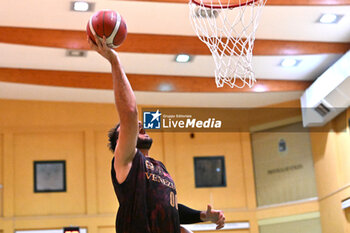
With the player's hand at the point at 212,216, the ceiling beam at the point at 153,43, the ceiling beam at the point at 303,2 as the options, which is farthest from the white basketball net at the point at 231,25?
the player's hand at the point at 212,216

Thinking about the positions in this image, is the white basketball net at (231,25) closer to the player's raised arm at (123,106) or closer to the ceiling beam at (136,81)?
the ceiling beam at (136,81)

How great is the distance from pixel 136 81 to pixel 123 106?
8.13 meters

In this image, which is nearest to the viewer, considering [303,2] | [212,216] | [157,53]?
[212,216]

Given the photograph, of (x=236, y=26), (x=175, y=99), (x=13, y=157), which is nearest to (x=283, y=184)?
(x=175, y=99)

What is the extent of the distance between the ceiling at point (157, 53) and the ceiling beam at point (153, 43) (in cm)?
2

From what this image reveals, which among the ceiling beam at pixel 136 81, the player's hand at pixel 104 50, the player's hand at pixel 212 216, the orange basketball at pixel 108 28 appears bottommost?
the player's hand at pixel 212 216

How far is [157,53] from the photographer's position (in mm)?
9625

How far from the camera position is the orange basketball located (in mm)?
3232

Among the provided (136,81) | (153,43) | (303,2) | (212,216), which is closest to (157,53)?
(153,43)

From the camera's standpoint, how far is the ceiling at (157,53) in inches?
338

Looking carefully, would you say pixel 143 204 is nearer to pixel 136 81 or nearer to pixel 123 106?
pixel 123 106

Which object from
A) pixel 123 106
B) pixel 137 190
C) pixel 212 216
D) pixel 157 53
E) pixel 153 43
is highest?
pixel 153 43

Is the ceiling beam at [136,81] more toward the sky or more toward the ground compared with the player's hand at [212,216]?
more toward the sky

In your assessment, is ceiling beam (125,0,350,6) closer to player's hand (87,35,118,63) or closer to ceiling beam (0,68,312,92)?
ceiling beam (0,68,312,92)
